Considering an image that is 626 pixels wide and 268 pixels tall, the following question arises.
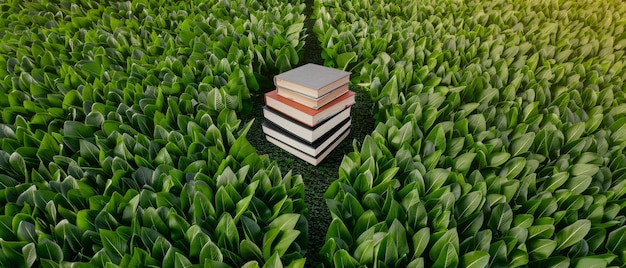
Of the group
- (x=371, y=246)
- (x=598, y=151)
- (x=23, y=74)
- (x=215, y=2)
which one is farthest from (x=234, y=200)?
(x=215, y=2)

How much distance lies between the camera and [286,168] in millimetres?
2137

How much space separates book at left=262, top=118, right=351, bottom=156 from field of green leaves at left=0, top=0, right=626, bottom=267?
226 mm

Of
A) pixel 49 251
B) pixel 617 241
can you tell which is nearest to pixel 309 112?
pixel 49 251

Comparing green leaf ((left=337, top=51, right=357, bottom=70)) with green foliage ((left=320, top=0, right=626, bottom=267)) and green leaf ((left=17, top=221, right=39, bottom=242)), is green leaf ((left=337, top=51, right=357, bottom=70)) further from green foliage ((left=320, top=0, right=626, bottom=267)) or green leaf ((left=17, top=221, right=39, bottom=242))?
green leaf ((left=17, top=221, right=39, bottom=242))

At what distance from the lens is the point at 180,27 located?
8.98 ft

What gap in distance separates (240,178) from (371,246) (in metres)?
0.62

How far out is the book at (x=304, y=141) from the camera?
2.04 m

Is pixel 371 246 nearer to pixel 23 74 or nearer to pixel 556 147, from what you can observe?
pixel 556 147

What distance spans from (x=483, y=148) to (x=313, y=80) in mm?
1008

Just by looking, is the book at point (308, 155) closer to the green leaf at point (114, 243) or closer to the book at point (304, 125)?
the book at point (304, 125)

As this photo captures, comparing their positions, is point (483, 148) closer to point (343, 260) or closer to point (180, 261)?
point (343, 260)

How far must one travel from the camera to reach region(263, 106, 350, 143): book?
6.53 feet

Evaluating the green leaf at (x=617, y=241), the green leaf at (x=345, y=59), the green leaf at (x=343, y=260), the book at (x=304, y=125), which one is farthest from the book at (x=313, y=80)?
the green leaf at (x=617, y=241)

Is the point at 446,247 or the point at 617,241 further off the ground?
the point at 446,247
